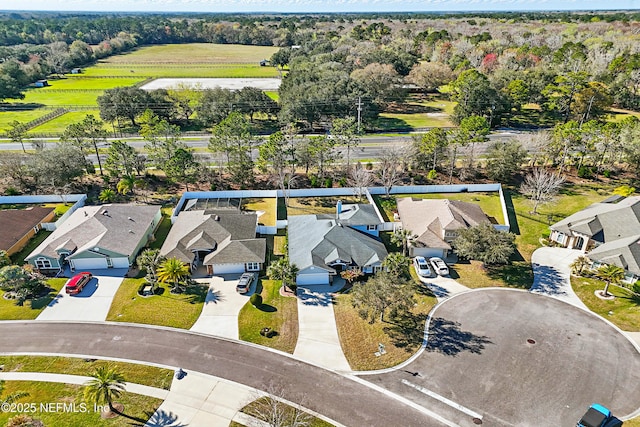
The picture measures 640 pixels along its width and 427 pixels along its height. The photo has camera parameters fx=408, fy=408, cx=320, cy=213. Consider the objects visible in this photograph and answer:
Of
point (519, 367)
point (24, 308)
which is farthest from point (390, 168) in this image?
Result: point (24, 308)

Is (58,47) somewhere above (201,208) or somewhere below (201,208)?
above

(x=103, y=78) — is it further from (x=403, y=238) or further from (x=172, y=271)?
(x=403, y=238)

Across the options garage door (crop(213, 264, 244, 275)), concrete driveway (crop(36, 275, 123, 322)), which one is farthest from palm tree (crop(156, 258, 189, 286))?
concrete driveway (crop(36, 275, 123, 322))

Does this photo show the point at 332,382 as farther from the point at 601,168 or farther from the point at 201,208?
the point at 601,168

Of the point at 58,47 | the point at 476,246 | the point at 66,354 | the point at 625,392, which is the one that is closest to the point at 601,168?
the point at 476,246

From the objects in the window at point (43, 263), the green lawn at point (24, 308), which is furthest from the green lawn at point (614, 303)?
the window at point (43, 263)

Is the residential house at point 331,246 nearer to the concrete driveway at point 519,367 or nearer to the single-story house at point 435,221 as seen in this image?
the single-story house at point 435,221
